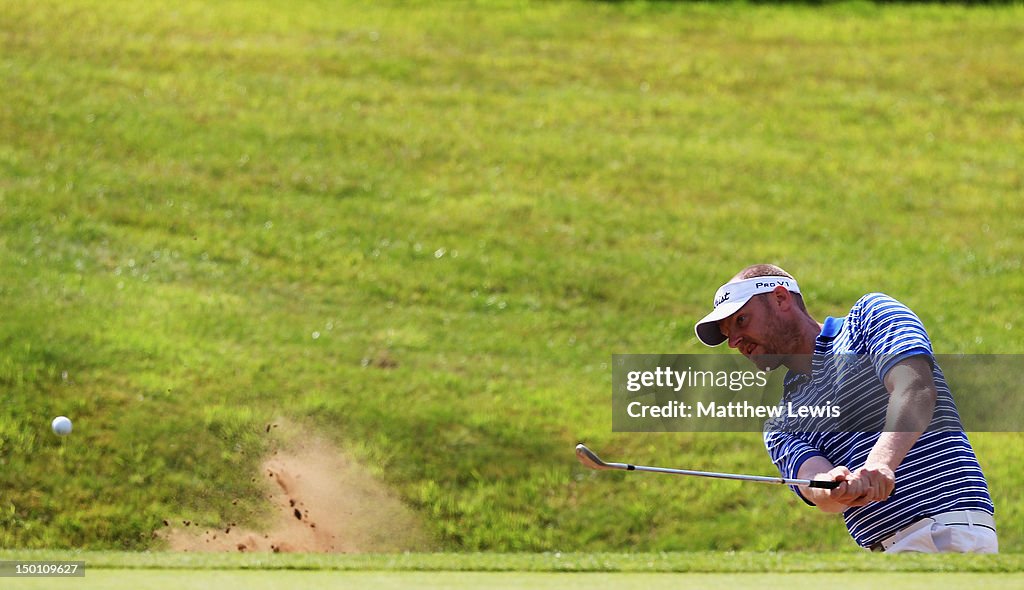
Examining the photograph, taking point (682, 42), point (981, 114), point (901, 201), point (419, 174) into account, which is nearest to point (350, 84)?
point (419, 174)

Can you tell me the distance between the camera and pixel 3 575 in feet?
16.0

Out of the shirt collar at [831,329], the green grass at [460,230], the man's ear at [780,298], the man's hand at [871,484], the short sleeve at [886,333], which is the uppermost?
the short sleeve at [886,333]

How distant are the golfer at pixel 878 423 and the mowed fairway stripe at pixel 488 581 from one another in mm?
624

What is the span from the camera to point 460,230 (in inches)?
622

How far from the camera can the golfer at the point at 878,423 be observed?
404 cm

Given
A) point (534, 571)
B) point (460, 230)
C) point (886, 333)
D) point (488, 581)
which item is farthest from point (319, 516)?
point (886, 333)

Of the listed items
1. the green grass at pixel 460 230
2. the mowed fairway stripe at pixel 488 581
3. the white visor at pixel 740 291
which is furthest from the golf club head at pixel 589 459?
the green grass at pixel 460 230

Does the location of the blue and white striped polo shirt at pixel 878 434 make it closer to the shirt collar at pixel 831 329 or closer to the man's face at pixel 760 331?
the shirt collar at pixel 831 329

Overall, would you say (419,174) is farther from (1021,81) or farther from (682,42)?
(1021,81)

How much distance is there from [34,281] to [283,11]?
9.92 meters

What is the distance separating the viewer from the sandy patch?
423 inches

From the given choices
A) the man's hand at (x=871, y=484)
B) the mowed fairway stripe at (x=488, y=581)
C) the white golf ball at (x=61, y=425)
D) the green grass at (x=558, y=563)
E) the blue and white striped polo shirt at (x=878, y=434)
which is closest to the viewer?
the man's hand at (x=871, y=484)

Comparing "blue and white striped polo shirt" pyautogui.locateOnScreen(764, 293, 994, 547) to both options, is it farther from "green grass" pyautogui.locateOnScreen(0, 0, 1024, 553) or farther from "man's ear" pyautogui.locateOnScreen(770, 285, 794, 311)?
"green grass" pyautogui.locateOnScreen(0, 0, 1024, 553)

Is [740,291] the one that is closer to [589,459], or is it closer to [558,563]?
[589,459]
